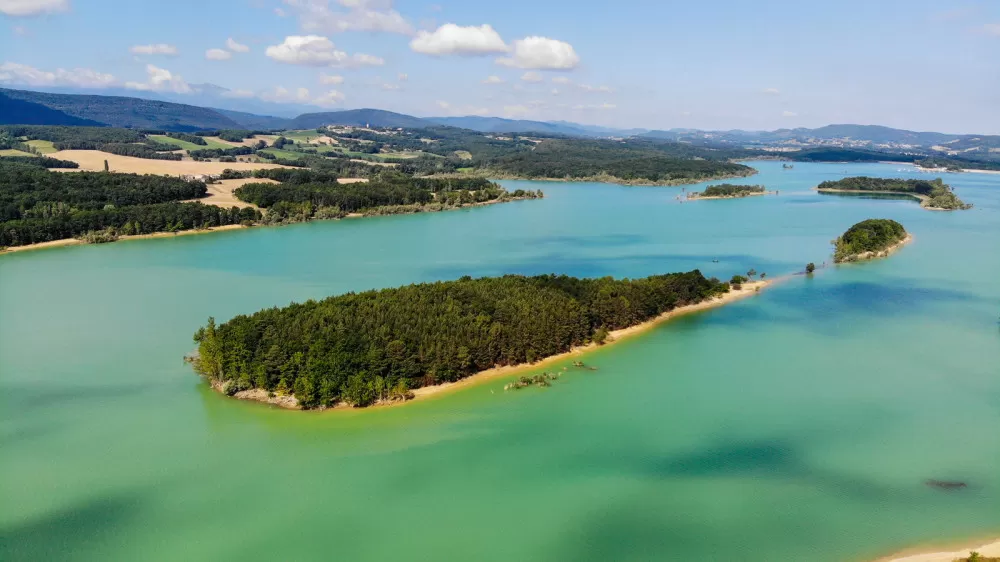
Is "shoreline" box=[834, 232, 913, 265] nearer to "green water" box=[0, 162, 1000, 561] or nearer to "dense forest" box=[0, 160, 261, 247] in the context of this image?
"green water" box=[0, 162, 1000, 561]

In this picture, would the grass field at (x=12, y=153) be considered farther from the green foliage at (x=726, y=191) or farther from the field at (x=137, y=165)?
A: the green foliage at (x=726, y=191)

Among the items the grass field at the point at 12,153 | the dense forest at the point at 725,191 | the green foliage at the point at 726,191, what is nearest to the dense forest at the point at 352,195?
the dense forest at the point at 725,191

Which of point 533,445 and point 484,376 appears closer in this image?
point 533,445

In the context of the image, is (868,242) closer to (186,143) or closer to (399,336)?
(399,336)

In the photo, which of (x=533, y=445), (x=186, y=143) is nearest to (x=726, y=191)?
(x=533, y=445)

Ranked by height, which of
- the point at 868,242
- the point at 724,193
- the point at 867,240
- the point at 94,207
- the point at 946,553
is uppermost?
the point at 724,193

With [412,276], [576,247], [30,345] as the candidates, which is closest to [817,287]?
[576,247]

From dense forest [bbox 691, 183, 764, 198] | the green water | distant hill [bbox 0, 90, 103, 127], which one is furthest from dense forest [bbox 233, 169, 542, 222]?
distant hill [bbox 0, 90, 103, 127]

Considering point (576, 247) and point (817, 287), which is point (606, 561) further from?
point (576, 247)
